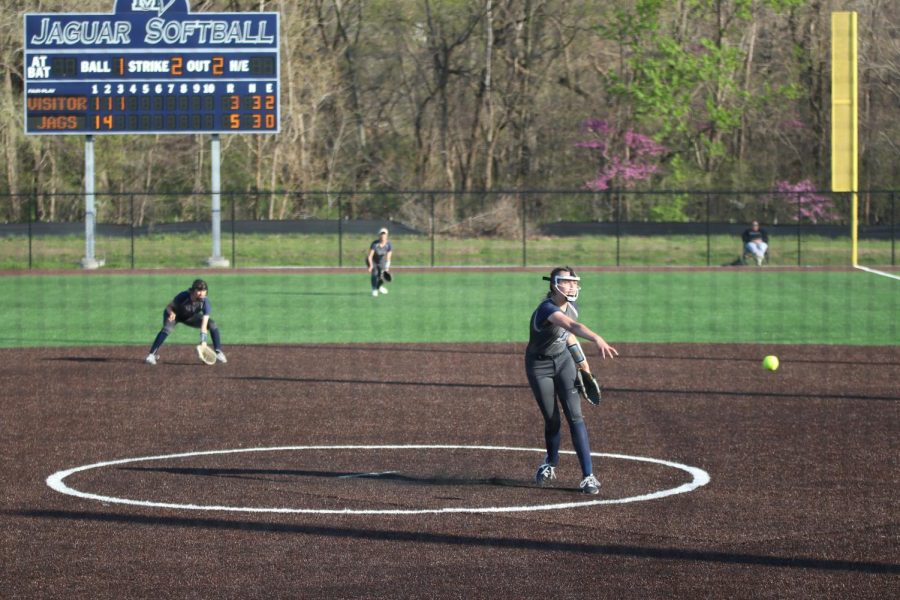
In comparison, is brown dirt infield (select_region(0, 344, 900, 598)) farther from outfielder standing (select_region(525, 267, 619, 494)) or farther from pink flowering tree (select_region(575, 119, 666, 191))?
pink flowering tree (select_region(575, 119, 666, 191))

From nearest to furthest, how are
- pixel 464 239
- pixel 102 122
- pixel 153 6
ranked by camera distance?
pixel 153 6 < pixel 102 122 < pixel 464 239

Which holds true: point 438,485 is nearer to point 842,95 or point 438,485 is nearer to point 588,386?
point 588,386

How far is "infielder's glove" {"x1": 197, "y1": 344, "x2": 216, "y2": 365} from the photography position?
2033 centimetres

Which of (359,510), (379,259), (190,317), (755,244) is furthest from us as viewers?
(755,244)

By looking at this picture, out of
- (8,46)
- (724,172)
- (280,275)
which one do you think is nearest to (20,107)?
(8,46)

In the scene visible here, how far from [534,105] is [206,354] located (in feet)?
149

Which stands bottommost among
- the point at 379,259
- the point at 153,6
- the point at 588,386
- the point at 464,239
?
the point at 588,386

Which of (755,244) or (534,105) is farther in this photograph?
(534,105)

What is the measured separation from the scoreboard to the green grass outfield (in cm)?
492

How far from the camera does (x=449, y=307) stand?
3219 cm

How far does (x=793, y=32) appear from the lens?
6306cm

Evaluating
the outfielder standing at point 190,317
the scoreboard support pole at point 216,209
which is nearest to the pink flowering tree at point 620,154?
the scoreboard support pole at point 216,209

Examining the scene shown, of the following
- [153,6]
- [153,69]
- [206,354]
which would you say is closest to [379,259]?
[153,69]

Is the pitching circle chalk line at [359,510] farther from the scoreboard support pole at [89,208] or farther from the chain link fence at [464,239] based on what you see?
the chain link fence at [464,239]
